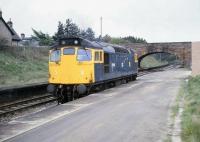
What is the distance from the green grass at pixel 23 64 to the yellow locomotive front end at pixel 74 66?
13271 millimetres

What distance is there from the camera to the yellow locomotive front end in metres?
21.0

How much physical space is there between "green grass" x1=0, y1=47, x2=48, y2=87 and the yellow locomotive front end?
13.3m

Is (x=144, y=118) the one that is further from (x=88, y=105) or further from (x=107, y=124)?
(x=88, y=105)

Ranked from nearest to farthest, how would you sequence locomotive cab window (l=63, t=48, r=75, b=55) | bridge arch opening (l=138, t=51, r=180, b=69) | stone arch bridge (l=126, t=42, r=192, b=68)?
locomotive cab window (l=63, t=48, r=75, b=55) → stone arch bridge (l=126, t=42, r=192, b=68) → bridge arch opening (l=138, t=51, r=180, b=69)

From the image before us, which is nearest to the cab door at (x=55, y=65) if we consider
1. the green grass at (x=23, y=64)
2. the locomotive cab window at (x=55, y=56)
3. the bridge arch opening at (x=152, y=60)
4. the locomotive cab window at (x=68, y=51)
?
the locomotive cab window at (x=55, y=56)

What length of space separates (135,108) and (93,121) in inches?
128

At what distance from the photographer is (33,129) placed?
38.4 ft

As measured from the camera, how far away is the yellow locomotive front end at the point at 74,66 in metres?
21.0

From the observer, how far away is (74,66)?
21109mm

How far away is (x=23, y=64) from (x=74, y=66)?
2531cm

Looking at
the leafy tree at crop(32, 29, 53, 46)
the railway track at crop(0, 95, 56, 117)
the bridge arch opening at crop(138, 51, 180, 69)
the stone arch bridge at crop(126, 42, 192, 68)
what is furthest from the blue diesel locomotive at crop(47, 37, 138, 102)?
the leafy tree at crop(32, 29, 53, 46)

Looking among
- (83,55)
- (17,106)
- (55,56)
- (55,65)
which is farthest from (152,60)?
(17,106)

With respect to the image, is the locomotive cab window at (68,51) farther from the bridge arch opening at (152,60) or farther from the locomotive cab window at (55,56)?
the bridge arch opening at (152,60)

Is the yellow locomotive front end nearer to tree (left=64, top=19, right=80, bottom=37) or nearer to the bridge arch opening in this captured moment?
the bridge arch opening
